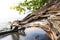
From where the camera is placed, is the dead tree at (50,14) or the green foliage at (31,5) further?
the green foliage at (31,5)

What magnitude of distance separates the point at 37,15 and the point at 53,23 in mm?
1913

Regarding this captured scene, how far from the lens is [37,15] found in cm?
629

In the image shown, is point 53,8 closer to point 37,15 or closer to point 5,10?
point 37,15

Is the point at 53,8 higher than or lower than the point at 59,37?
higher

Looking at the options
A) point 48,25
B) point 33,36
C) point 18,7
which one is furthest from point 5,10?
point 48,25

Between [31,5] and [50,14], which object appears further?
[31,5]

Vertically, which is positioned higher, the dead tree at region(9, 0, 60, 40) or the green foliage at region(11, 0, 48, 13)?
the green foliage at region(11, 0, 48, 13)

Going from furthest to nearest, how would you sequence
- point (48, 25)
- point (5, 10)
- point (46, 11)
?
point (5, 10)
point (46, 11)
point (48, 25)

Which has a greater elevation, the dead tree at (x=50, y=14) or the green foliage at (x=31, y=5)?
the green foliage at (x=31, y=5)

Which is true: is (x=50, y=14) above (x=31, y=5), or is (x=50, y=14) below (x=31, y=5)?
below

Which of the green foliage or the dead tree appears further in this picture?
the green foliage

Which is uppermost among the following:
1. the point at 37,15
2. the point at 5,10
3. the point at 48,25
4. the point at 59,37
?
the point at 5,10

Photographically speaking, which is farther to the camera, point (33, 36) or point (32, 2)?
point (32, 2)

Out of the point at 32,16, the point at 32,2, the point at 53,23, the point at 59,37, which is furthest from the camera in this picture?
the point at 32,2
